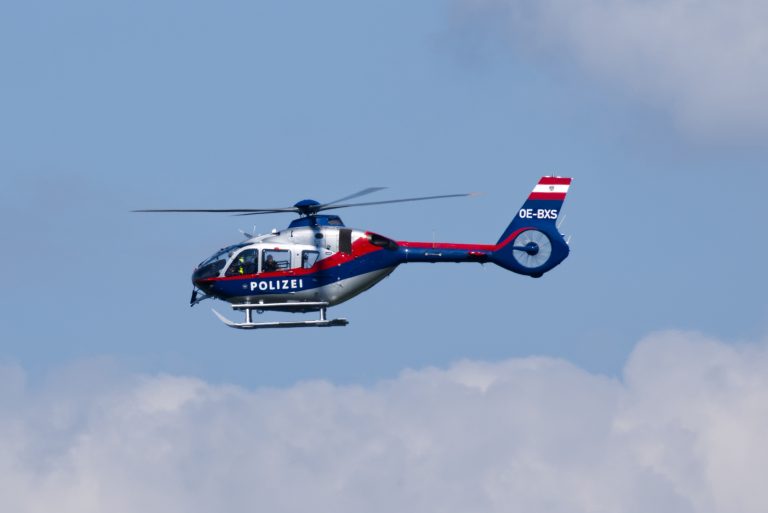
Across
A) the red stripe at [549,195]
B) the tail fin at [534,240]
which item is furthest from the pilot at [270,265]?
the red stripe at [549,195]

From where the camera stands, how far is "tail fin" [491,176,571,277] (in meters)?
91.8

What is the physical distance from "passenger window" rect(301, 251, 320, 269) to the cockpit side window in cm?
205

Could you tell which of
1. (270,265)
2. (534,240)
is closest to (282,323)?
(270,265)

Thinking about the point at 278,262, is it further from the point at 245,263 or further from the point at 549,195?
the point at 549,195

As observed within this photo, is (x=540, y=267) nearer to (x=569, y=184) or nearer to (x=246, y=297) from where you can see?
(x=569, y=184)

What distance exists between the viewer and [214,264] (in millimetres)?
93188

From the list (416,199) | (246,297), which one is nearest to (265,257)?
(246,297)

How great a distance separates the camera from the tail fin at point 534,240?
91.8 metres

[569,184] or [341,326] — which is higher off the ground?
[569,184]

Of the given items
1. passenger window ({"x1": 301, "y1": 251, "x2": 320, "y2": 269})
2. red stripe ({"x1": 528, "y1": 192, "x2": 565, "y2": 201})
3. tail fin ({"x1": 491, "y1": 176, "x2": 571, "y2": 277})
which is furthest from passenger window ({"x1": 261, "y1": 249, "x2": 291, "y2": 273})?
red stripe ({"x1": 528, "y1": 192, "x2": 565, "y2": 201})

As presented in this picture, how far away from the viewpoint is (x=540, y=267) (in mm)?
91750

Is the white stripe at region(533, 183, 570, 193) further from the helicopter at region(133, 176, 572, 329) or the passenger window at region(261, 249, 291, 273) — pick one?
the passenger window at region(261, 249, 291, 273)

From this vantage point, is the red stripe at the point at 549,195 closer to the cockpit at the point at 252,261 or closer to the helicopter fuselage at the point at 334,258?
the helicopter fuselage at the point at 334,258

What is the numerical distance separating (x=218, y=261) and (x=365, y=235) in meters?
6.60
